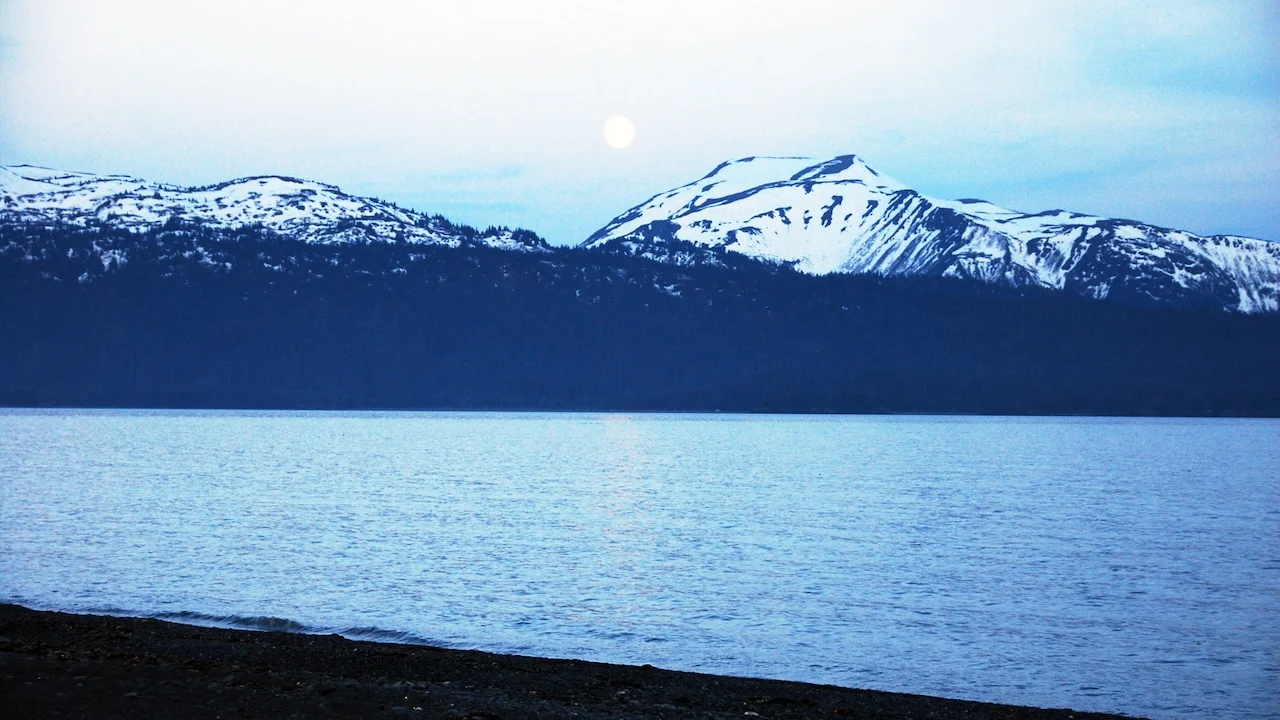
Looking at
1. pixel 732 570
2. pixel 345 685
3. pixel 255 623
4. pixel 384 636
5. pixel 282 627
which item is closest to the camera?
pixel 345 685

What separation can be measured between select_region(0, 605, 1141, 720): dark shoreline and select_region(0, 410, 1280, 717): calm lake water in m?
3.22

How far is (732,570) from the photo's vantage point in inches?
1971

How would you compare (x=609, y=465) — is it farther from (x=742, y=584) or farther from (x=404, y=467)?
(x=742, y=584)

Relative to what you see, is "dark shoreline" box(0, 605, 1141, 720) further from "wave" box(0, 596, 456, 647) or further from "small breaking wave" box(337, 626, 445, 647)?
"wave" box(0, 596, 456, 647)

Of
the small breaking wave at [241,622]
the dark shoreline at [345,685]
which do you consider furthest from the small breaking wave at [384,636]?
the dark shoreline at [345,685]

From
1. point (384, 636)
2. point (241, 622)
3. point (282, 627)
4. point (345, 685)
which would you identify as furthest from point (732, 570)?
point (345, 685)

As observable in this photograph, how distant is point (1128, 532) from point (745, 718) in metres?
51.0

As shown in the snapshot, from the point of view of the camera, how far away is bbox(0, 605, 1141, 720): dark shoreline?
21172 millimetres

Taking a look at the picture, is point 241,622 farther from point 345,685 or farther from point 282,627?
point 345,685

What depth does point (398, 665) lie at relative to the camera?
1077 inches

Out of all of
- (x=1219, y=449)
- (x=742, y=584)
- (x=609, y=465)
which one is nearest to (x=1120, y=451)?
(x=1219, y=449)

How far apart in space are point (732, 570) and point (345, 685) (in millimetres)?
28365

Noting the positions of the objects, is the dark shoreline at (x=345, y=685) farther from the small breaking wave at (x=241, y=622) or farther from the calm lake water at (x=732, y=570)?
the calm lake water at (x=732, y=570)

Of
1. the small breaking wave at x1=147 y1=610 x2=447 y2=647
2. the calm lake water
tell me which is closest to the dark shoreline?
the small breaking wave at x1=147 y1=610 x2=447 y2=647
